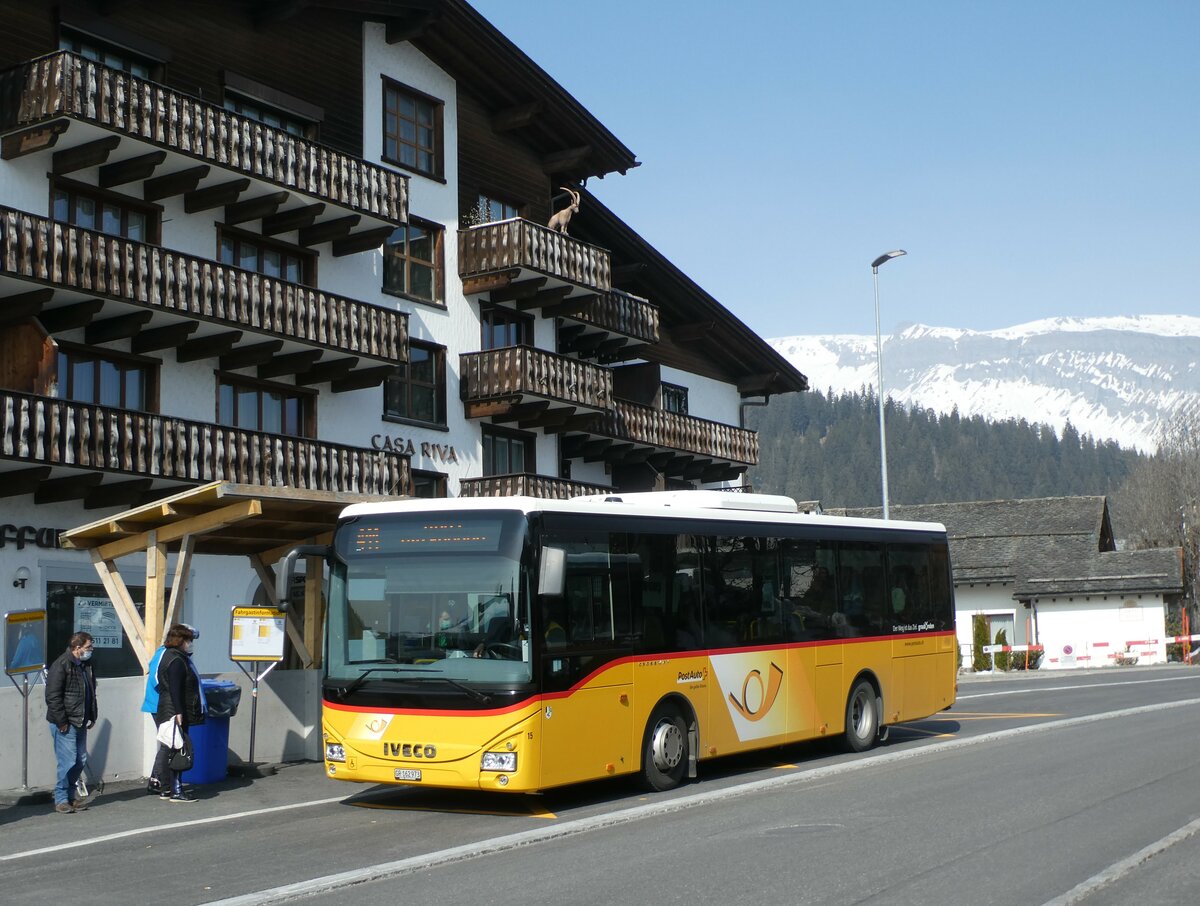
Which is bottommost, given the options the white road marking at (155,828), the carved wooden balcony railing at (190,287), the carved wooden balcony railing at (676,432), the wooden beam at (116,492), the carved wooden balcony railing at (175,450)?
the white road marking at (155,828)

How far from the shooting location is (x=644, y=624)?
1494cm

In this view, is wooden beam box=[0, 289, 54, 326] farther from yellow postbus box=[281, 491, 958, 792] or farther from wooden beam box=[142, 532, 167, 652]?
yellow postbus box=[281, 491, 958, 792]

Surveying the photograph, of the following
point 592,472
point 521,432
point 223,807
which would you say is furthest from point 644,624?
point 592,472

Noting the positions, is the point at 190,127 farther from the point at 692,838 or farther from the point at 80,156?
the point at 692,838

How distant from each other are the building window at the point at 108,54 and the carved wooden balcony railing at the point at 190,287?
3252 mm

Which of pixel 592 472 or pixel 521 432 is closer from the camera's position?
pixel 521 432

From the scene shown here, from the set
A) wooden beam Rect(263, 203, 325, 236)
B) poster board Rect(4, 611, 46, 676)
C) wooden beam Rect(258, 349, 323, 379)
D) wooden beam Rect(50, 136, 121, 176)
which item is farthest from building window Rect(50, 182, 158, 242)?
poster board Rect(4, 611, 46, 676)

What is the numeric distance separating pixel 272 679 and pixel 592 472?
21190 mm

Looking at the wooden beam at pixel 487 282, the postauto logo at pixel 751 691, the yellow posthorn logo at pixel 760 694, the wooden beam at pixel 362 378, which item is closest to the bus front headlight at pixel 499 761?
the postauto logo at pixel 751 691

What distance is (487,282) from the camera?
3494 centimetres

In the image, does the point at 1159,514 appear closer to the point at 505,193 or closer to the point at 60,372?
the point at 505,193

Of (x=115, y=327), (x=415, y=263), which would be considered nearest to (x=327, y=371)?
(x=415, y=263)

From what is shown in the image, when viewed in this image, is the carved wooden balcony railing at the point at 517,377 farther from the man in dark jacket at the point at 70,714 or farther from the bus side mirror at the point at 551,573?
the bus side mirror at the point at 551,573

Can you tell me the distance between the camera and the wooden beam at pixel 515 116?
3619 cm
